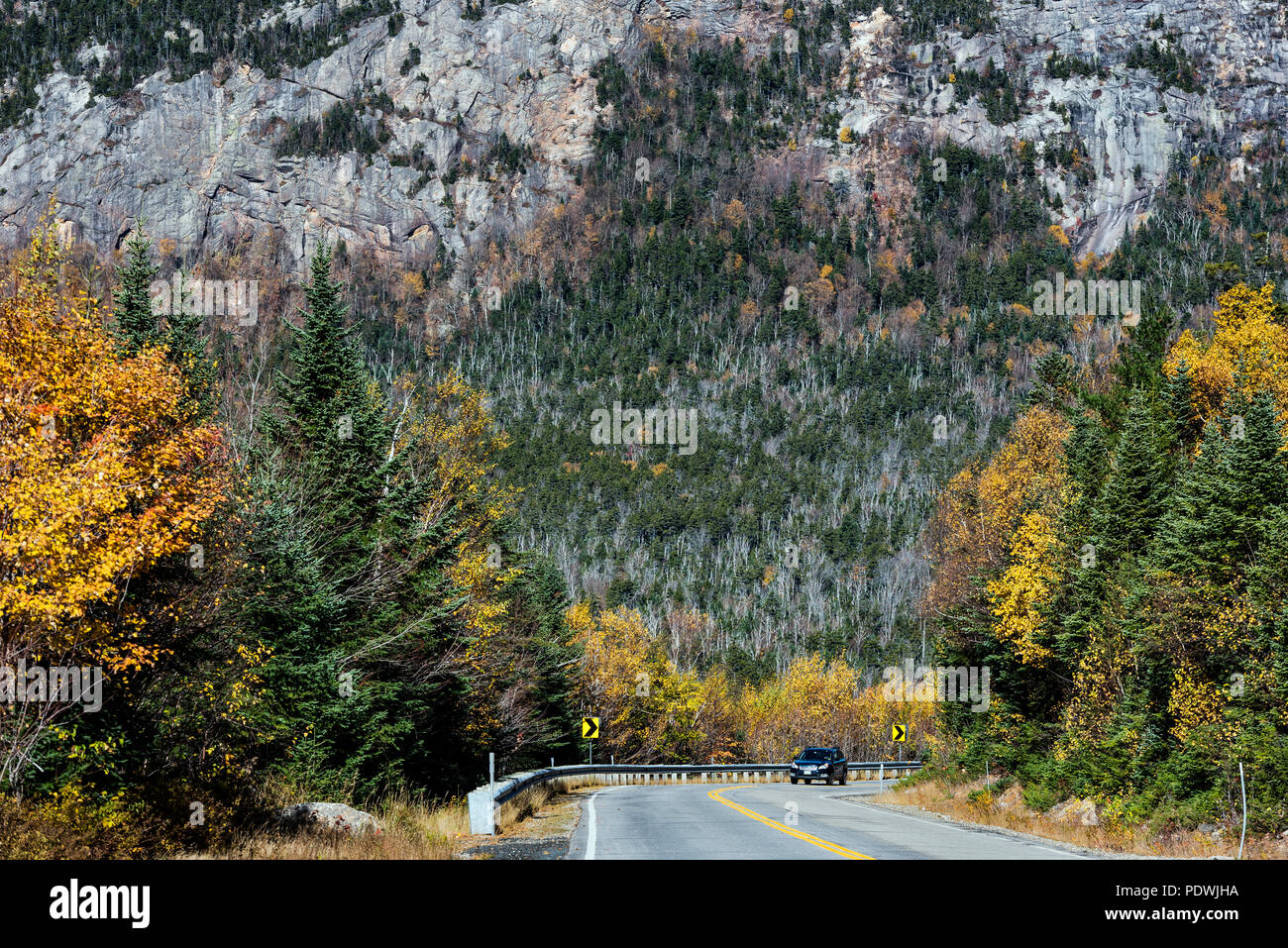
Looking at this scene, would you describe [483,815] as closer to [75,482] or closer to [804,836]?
[804,836]

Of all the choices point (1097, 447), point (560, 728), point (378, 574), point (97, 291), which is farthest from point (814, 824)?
point (560, 728)

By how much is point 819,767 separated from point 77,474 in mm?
35731

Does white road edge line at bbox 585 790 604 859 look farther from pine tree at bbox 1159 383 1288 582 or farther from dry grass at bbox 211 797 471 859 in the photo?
pine tree at bbox 1159 383 1288 582

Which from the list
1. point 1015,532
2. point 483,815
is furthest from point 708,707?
point 483,815

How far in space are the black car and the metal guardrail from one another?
170 centimetres

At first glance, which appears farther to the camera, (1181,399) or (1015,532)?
(1181,399)

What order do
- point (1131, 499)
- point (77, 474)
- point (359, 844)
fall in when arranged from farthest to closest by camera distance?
point (1131, 499)
point (359, 844)
point (77, 474)

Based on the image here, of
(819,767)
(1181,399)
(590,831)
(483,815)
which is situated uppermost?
(1181,399)

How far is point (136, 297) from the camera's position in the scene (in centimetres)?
2973

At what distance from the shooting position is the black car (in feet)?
143

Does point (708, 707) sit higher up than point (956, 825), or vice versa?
point (956, 825)

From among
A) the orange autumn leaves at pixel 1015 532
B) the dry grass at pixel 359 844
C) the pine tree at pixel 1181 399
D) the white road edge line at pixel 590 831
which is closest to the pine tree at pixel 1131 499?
the orange autumn leaves at pixel 1015 532

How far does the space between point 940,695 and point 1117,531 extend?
1186 centimetres
